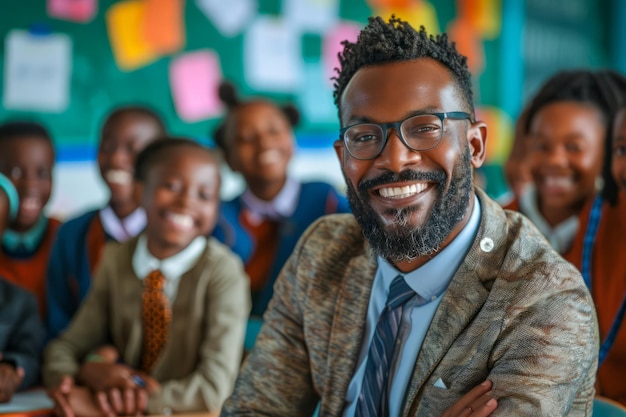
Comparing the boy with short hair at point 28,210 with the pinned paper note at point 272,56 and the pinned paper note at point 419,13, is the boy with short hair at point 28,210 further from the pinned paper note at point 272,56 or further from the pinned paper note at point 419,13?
the pinned paper note at point 419,13

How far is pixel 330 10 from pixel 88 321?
10.9 feet

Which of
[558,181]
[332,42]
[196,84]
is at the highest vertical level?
[332,42]

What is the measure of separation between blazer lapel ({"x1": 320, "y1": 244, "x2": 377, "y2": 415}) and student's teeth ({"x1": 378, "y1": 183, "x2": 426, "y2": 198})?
183 mm

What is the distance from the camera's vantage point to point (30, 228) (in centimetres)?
283

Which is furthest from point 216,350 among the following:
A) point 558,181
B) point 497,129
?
point 497,129

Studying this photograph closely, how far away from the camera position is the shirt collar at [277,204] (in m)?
3.00

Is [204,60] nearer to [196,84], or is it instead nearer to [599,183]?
[196,84]

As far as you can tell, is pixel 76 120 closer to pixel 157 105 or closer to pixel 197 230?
pixel 157 105

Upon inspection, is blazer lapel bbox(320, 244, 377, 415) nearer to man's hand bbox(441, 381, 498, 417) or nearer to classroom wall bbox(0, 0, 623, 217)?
man's hand bbox(441, 381, 498, 417)

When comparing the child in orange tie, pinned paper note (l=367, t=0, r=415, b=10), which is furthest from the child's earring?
pinned paper note (l=367, t=0, r=415, b=10)

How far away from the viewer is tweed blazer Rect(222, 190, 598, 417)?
3.85 ft

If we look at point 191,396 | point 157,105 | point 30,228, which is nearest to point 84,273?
point 30,228

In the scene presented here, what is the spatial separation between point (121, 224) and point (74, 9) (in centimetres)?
165

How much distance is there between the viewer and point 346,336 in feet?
4.63
